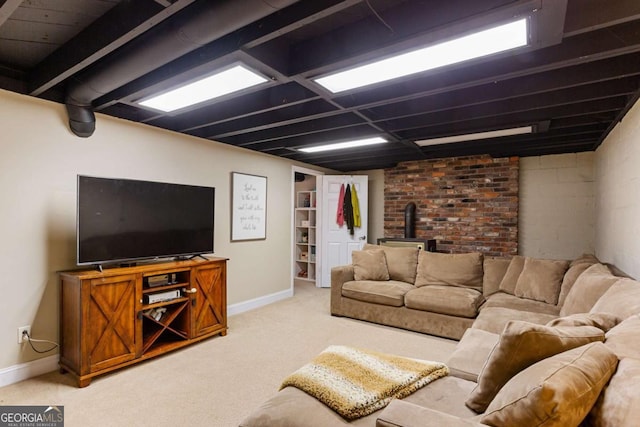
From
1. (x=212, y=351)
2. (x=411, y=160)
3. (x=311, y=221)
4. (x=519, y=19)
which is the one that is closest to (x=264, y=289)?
(x=212, y=351)

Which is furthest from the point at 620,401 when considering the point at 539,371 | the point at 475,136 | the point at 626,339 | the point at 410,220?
A: the point at 410,220

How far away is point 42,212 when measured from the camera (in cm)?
267

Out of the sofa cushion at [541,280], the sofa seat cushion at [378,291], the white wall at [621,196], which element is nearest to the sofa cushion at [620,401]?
the white wall at [621,196]

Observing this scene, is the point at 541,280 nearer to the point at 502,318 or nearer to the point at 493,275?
the point at 493,275

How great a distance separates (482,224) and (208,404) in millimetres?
4491

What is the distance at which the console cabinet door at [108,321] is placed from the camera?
2.46m

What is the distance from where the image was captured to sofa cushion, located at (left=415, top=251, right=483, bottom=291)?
3807 mm

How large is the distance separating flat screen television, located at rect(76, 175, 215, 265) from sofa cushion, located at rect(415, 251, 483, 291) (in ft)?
8.43

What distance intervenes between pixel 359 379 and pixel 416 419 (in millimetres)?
520

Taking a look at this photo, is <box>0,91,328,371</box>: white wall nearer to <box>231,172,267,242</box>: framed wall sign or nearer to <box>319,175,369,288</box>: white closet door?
<box>231,172,267,242</box>: framed wall sign

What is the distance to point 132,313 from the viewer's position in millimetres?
2736

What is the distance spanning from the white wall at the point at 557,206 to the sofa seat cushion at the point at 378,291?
231 centimetres

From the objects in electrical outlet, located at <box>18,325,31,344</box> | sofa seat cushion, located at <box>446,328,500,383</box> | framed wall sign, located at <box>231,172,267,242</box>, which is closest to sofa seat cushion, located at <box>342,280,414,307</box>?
framed wall sign, located at <box>231,172,267,242</box>

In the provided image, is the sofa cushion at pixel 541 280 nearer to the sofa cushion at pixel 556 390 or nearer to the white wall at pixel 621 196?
the white wall at pixel 621 196
